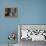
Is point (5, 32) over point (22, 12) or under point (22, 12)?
under

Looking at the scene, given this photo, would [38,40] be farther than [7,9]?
No

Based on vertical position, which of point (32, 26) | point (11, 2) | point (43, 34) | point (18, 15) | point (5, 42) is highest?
point (11, 2)

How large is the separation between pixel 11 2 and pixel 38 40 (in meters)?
1.11

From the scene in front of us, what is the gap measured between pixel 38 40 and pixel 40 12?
2.23ft

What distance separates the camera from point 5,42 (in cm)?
286

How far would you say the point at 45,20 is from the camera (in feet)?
9.51

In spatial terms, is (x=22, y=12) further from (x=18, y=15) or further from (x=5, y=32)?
(x=5, y=32)

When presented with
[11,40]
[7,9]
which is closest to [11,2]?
[7,9]

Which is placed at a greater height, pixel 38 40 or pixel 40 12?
pixel 40 12

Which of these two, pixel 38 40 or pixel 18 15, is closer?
pixel 38 40

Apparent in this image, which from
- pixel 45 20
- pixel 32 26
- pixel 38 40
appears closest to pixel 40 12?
pixel 45 20

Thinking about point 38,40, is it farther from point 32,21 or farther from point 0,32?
point 0,32

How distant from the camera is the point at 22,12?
291 cm

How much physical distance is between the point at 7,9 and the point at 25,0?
1.60 ft
